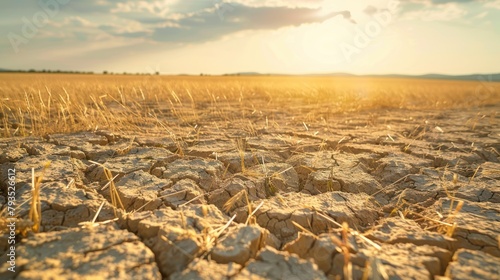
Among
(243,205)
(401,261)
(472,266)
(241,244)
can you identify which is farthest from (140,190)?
(472,266)

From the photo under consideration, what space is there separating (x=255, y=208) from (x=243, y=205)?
10 centimetres

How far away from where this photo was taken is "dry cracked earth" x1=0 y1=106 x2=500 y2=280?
1122 millimetres

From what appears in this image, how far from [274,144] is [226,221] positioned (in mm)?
1443

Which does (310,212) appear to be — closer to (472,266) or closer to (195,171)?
(472,266)

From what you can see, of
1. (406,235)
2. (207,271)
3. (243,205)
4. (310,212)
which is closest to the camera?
(207,271)

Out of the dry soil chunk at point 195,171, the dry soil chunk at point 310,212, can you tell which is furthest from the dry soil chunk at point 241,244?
the dry soil chunk at point 195,171

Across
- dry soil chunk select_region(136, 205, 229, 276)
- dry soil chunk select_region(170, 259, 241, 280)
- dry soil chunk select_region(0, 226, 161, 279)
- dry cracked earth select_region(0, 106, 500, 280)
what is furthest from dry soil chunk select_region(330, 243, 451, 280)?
dry soil chunk select_region(0, 226, 161, 279)

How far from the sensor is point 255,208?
1614 millimetres

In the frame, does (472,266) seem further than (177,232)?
No

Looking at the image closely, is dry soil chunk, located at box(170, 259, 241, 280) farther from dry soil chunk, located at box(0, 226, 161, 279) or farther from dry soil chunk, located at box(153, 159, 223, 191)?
dry soil chunk, located at box(153, 159, 223, 191)

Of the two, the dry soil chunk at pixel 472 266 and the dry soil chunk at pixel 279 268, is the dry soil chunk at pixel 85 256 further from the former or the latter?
the dry soil chunk at pixel 472 266

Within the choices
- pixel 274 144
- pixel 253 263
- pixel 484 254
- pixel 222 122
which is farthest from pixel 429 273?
pixel 222 122

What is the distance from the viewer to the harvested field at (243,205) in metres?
1.13

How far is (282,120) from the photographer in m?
4.25
